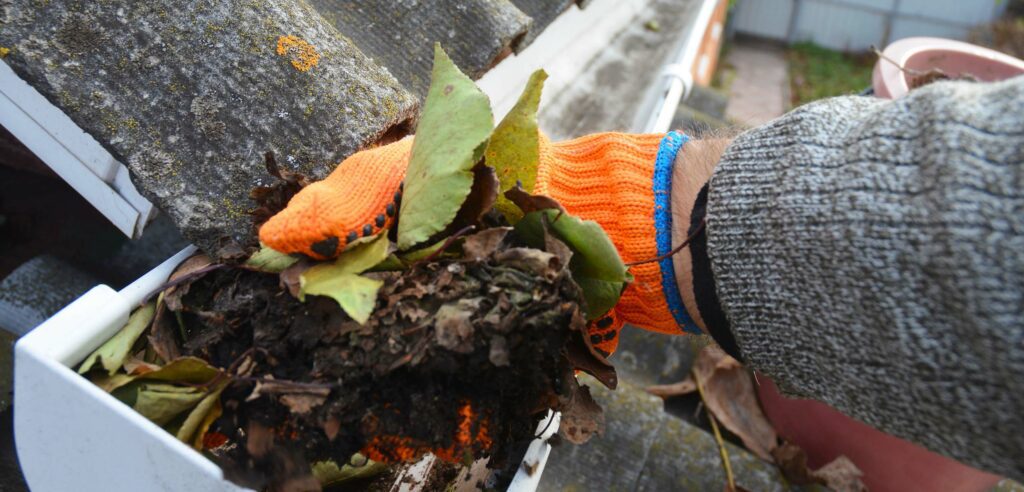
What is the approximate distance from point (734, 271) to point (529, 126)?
13.2 inches

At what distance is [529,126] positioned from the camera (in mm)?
963

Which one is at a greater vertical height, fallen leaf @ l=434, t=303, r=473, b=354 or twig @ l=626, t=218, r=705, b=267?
fallen leaf @ l=434, t=303, r=473, b=354

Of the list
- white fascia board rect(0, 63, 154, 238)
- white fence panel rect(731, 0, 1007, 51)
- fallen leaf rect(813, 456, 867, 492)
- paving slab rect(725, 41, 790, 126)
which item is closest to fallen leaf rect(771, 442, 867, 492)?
fallen leaf rect(813, 456, 867, 492)

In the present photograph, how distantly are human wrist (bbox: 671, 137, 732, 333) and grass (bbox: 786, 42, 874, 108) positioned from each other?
5746 millimetres

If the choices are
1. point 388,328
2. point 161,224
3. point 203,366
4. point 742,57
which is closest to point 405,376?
point 388,328

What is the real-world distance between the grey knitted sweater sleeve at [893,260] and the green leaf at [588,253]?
0.16 m

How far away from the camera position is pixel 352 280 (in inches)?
32.5

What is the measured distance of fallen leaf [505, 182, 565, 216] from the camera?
89cm

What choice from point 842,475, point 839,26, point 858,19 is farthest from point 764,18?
point 842,475

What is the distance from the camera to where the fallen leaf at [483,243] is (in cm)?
87

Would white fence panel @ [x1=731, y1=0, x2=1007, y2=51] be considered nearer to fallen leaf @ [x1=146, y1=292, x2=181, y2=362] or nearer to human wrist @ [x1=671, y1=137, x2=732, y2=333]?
human wrist @ [x1=671, y1=137, x2=732, y2=333]

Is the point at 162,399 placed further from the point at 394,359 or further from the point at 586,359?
the point at 586,359

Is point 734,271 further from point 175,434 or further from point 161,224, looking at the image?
point 161,224

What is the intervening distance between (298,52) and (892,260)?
853 mm
